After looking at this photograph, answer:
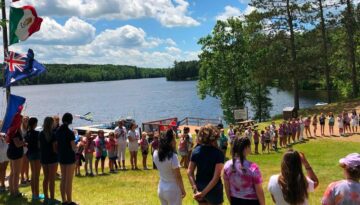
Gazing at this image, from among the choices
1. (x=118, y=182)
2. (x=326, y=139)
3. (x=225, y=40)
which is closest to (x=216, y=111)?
(x=225, y=40)

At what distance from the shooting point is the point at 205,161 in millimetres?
5828

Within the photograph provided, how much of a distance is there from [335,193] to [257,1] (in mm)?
35213

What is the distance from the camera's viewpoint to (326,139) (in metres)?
24.4

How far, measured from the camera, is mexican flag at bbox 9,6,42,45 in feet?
37.4

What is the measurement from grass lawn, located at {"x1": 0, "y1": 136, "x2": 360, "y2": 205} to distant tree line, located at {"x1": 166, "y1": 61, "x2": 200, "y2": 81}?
136996mm

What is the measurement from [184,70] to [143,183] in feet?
528

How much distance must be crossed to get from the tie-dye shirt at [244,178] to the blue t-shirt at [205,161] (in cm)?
37

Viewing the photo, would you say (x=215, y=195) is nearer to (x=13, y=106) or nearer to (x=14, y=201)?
(x=14, y=201)

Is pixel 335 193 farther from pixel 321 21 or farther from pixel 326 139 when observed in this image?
pixel 321 21

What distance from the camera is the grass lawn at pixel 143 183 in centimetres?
1008

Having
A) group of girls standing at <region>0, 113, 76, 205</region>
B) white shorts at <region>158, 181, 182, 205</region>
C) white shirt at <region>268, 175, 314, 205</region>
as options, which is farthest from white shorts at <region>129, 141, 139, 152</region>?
white shirt at <region>268, 175, 314, 205</region>

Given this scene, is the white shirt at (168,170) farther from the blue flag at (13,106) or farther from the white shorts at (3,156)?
the white shorts at (3,156)

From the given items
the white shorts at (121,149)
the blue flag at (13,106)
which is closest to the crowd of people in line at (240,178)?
the blue flag at (13,106)

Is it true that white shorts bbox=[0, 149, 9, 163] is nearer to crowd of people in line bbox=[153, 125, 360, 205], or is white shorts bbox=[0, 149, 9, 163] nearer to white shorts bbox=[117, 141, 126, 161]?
crowd of people in line bbox=[153, 125, 360, 205]
